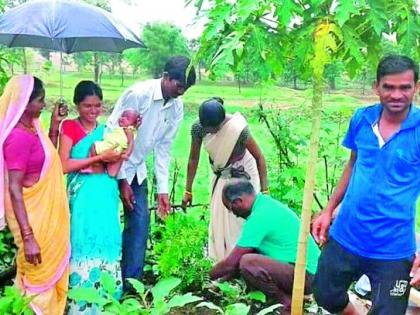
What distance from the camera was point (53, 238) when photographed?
361cm

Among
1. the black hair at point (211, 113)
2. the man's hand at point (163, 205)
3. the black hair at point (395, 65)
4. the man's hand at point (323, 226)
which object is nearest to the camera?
the black hair at point (395, 65)

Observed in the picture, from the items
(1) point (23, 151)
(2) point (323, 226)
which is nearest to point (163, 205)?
(1) point (23, 151)

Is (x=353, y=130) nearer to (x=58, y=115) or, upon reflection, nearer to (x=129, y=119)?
(x=129, y=119)

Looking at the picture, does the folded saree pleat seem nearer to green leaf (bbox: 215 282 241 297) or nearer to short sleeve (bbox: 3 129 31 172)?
short sleeve (bbox: 3 129 31 172)

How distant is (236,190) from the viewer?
396 cm

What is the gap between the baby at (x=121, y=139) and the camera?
3.79m

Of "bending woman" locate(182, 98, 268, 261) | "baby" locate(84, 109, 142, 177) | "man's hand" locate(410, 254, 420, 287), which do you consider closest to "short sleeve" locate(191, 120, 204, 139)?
"bending woman" locate(182, 98, 268, 261)

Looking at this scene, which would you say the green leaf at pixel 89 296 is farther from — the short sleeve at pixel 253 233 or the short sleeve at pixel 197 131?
the short sleeve at pixel 197 131

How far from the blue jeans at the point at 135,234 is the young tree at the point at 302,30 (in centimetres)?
177

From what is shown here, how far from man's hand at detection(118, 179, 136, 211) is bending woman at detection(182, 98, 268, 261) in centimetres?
73

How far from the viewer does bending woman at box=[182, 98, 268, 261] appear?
4.61 meters

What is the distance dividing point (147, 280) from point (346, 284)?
6.00ft

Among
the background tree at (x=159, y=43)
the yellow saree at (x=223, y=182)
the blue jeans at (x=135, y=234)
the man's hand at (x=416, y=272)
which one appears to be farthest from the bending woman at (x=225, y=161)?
the background tree at (x=159, y=43)

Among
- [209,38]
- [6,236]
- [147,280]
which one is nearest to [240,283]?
[147,280]
